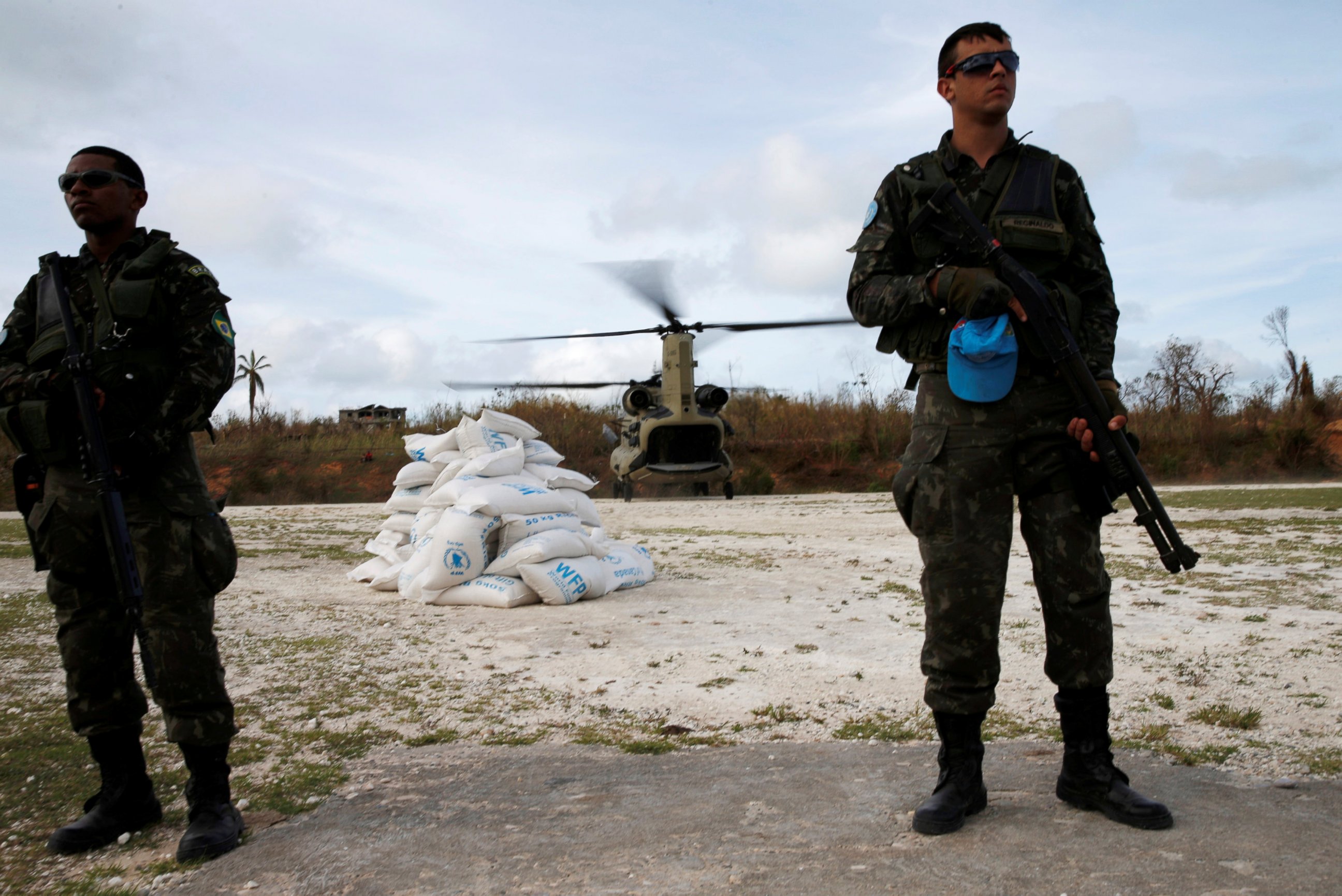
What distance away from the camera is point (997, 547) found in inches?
94.0

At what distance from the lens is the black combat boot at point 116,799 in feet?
7.73

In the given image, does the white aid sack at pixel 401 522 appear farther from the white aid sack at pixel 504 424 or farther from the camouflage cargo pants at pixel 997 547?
the camouflage cargo pants at pixel 997 547

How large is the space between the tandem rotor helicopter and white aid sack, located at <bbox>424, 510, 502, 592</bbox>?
38.4 feet

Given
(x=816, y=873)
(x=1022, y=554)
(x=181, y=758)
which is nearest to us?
(x=816, y=873)

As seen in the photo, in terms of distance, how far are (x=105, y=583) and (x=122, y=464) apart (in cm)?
31

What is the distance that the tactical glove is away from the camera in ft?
7.67

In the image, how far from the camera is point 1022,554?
7785mm

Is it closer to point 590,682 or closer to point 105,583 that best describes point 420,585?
point 590,682

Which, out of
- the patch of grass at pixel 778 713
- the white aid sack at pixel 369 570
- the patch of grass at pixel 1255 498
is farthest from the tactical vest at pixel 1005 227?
the patch of grass at pixel 1255 498

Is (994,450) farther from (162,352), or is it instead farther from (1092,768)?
(162,352)

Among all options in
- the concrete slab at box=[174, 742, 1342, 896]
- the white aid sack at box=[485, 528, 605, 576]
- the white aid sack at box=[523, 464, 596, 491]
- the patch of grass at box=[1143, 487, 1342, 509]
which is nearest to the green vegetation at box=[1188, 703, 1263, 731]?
the concrete slab at box=[174, 742, 1342, 896]

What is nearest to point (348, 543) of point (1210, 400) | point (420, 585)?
point (420, 585)

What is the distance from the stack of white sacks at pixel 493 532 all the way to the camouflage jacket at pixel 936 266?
3.75 meters

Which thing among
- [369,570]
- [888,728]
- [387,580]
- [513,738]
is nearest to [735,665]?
[888,728]
